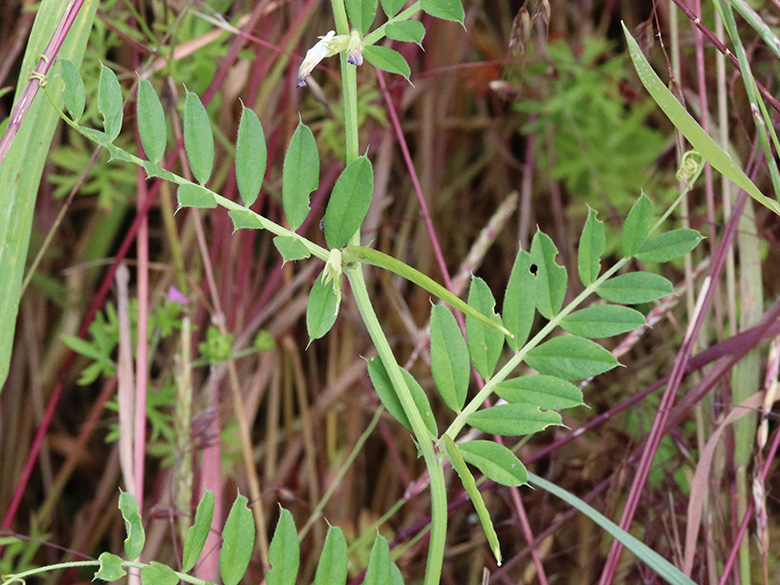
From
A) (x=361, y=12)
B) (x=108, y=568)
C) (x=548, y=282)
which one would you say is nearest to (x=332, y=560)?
(x=108, y=568)

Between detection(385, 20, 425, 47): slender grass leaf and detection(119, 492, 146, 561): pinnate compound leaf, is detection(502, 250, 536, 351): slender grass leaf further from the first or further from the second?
detection(119, 492, 146, 561): pinnate compound leaf

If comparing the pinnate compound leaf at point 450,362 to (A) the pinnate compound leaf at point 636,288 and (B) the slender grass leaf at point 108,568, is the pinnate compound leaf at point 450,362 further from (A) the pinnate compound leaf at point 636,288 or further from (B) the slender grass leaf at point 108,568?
(B) the slender grass leaf at point 108,568

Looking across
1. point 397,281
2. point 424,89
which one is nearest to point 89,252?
point 397,281

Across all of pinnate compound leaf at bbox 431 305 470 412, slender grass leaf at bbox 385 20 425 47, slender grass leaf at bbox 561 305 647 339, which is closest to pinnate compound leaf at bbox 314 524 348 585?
pinnate compound leaf at bbox 431 305 470 412

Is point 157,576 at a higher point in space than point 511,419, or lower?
lower

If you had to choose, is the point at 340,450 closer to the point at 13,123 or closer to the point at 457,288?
the point at 457,288

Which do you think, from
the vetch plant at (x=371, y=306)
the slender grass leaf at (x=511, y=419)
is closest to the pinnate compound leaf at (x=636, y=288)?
the vetch plant at (x=371, y=306)

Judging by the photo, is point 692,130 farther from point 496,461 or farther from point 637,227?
point 496,461
